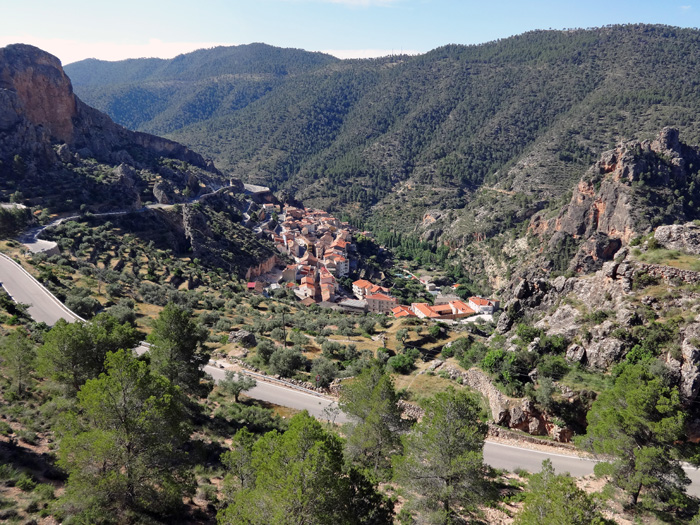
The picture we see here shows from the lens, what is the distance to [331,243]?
292 feet

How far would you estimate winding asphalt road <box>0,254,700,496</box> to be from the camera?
17.9 m

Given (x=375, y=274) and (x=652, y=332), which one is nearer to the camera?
(x=652, y=332)

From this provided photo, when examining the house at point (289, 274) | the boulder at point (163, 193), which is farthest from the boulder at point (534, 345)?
the boulder at point (163, 193)

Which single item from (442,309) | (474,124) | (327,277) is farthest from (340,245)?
(474,124)

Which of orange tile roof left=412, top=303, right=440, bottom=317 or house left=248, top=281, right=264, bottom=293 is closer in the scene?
orange tile roof left=412, top=303, right=440, bottom=317

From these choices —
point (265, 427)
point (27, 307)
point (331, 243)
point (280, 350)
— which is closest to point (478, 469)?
point (265, 427)

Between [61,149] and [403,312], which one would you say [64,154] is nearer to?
[61,149]

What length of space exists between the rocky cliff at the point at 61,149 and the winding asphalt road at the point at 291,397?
1094 inches

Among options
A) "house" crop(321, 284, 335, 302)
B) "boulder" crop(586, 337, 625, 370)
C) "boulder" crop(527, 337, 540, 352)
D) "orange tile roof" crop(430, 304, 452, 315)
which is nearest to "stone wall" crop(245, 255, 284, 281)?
"house" crop(321, 284, 335, 302)

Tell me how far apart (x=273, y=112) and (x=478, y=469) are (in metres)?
197

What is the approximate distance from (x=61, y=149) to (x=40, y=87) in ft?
58.0

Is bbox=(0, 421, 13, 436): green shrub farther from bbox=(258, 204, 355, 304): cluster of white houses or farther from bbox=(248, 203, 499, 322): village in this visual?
bbox=(258, 204, 355, 304): cluster of white houses

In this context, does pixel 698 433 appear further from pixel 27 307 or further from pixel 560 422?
pixel 27 307

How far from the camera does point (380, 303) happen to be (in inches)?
2532
